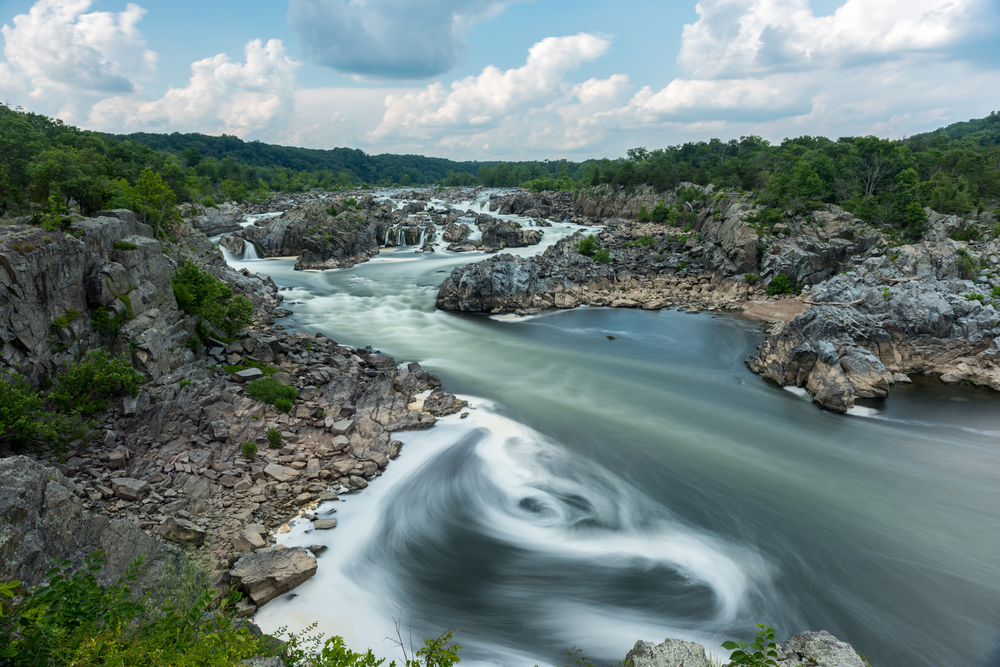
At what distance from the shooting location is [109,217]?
62.5 ft

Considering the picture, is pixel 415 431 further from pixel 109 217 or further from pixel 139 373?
pixel 109 217

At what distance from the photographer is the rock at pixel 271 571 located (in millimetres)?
10727

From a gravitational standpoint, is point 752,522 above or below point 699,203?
below

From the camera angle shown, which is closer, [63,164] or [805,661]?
[805,661]

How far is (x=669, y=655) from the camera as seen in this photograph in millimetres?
8070

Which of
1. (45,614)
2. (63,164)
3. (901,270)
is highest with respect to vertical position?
(63,164)

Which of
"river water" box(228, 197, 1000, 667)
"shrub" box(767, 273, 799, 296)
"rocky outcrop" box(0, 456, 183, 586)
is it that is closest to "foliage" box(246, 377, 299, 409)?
"river water" box(228, 197, 1000, 667)

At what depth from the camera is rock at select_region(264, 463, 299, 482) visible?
14.6 meters

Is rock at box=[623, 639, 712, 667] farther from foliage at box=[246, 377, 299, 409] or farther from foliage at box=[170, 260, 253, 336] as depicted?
foliage at box=[170, 260, 253, 336]

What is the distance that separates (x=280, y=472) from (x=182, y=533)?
3170mm

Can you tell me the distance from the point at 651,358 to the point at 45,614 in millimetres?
27833

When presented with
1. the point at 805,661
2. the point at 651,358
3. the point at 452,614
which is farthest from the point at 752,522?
the point at 651,358

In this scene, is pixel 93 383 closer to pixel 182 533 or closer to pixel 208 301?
pixel 182 533

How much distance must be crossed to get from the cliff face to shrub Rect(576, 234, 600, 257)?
36335 mm
